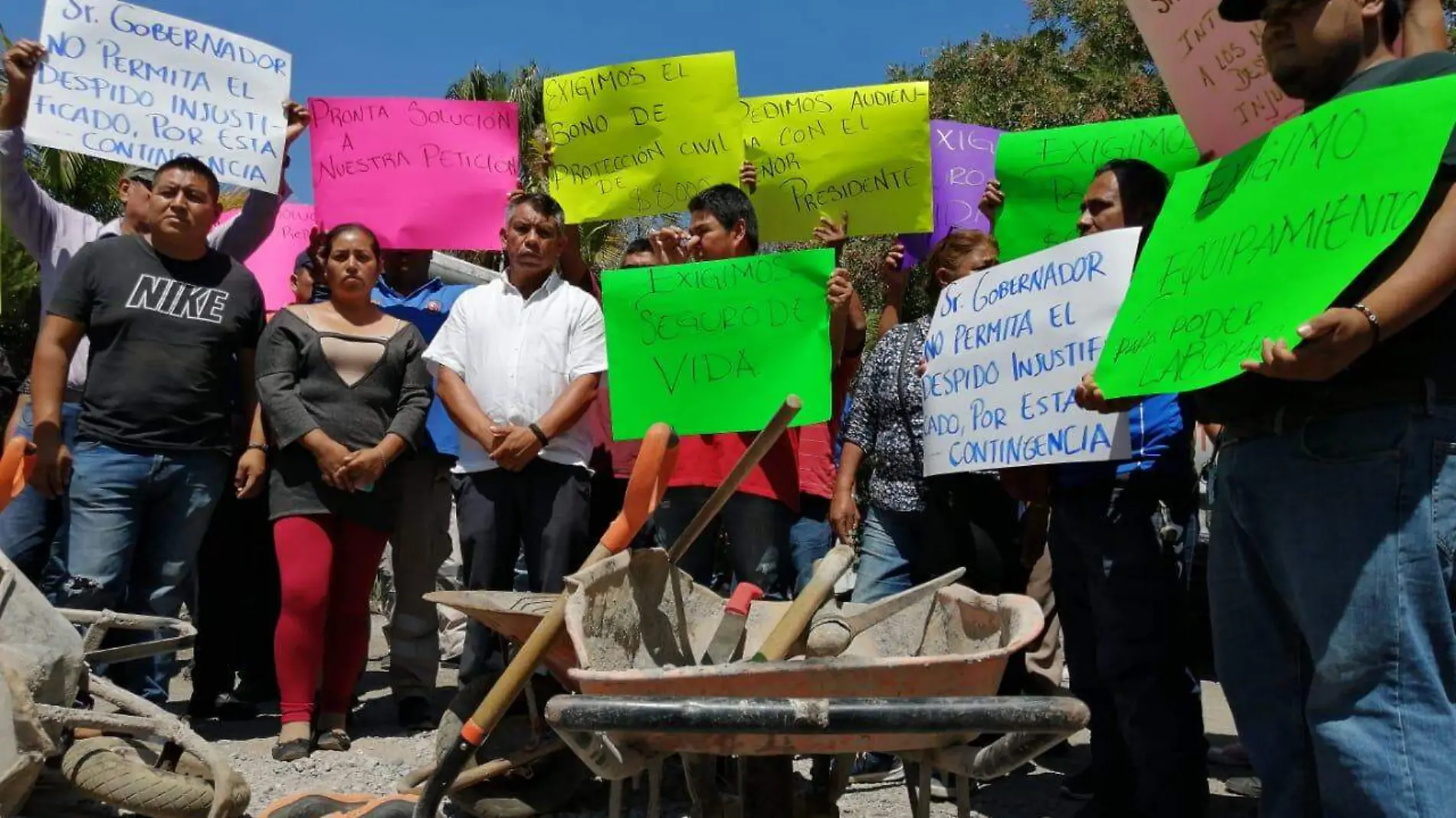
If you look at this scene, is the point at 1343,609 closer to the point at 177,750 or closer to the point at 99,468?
the point at 177,750

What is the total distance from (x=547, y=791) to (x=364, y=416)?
187cm

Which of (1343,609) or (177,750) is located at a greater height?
(1343,609)

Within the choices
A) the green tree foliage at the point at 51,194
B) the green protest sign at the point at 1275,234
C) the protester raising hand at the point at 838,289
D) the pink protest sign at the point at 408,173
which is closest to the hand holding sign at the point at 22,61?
the pink protest sign at the point at 408,173

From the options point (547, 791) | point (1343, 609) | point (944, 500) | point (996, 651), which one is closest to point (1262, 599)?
point (1343, 609)

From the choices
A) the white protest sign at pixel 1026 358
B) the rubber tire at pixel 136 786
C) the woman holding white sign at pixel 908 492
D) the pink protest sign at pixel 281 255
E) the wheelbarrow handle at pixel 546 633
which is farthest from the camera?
the pink protest sign at pixel 281 255

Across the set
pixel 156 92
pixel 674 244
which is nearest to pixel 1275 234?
pixel 674 244

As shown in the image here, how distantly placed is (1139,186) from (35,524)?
176 inches

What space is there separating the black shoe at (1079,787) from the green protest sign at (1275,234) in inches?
83.8

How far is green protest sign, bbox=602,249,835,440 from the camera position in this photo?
455 centimetres

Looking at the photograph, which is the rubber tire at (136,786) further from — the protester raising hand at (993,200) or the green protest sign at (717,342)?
the protester raising hand at (993,200)

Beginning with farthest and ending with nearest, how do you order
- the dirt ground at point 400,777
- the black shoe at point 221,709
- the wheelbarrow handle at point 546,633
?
the black shoe at point 221,709 < the dirt ground at point 400,777 < the wheelbarrow handle at point 546,633

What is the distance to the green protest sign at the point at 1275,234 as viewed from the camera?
2.29 m

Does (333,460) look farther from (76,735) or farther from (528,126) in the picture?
(528,126)

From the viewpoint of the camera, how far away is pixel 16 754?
321 centimetres
